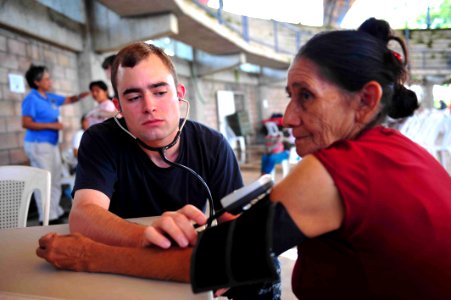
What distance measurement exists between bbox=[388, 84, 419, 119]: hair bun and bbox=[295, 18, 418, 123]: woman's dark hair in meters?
0.01

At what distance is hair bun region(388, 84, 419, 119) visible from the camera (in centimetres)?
86

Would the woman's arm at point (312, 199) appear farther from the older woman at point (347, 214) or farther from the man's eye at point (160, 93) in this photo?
the man's eye at point (160, 93)

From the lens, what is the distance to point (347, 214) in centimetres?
61

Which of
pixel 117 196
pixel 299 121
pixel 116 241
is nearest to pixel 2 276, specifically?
pixel 116 241

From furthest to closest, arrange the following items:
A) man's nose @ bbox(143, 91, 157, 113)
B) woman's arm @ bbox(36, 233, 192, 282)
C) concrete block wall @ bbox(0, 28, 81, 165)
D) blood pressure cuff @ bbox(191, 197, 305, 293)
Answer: concrete block wall @ bbox(0, 28, 81, 165), man's nose @ bbox(143, 91, 157, 113), woman's arm @ bbox(36, 233, 192, 282), blood pressure cuff @ bbox(191, 197, 305, 293)

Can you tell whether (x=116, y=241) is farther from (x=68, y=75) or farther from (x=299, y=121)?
(x=68, y=75)

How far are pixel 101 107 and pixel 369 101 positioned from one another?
3.12 meters

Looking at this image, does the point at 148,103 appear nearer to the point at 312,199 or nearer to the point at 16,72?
the point at 312,199

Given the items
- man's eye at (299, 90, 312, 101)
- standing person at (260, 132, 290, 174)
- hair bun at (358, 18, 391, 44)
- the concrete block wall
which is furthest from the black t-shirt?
standing person at (260, 132, 290, 174)

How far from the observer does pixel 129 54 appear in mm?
1214

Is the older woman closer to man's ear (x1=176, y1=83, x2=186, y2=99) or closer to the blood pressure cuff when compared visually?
the blood pressure cuff

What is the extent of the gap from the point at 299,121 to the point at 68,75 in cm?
479

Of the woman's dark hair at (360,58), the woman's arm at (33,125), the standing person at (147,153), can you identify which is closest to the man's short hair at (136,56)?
the standing person at (147,153)

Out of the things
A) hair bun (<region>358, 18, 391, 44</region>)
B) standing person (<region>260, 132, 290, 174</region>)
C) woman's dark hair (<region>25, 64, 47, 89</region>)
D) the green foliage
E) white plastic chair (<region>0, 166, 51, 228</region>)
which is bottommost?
standing person (<region>260, 132, 290, 174</region>)
